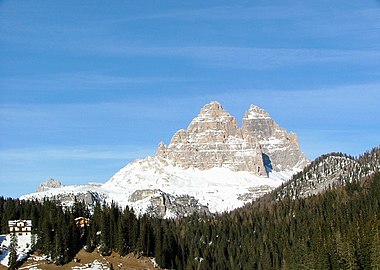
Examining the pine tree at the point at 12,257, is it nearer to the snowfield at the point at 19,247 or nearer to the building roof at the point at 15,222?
the snowfield at the point at 19,247

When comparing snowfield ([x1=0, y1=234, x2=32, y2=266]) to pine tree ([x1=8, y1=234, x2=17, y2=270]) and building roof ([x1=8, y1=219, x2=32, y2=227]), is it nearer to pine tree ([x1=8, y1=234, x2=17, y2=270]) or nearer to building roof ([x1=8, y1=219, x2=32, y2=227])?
pine tree ([x1=8, y1=234, x2=17, y2=270])

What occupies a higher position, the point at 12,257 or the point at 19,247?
the point at 19,247

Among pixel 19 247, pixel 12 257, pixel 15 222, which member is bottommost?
pixel 12 257

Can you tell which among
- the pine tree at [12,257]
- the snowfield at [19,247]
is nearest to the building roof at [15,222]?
the snowfield at [19,247]

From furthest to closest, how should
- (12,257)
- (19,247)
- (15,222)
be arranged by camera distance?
(15,222)
(19,247)
(12,257)

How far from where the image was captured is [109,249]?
18525cm

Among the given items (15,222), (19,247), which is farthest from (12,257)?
(15,222)

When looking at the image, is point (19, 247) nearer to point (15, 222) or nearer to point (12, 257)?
point (15, 222)

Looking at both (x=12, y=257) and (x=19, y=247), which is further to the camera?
(x=19, y=247)

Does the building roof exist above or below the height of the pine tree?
above

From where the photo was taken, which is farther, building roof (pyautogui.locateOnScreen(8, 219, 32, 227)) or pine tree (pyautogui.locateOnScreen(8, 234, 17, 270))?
building roof (pyautogui.locateOnScreen(8, 219, 32, 227))

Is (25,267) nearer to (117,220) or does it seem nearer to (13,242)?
(13,242)

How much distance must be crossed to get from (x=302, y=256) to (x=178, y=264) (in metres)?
37.7

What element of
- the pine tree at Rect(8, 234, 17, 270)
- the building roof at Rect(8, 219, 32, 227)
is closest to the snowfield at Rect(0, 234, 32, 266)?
the pine tree at Rect(8, 234, 17, 270)
